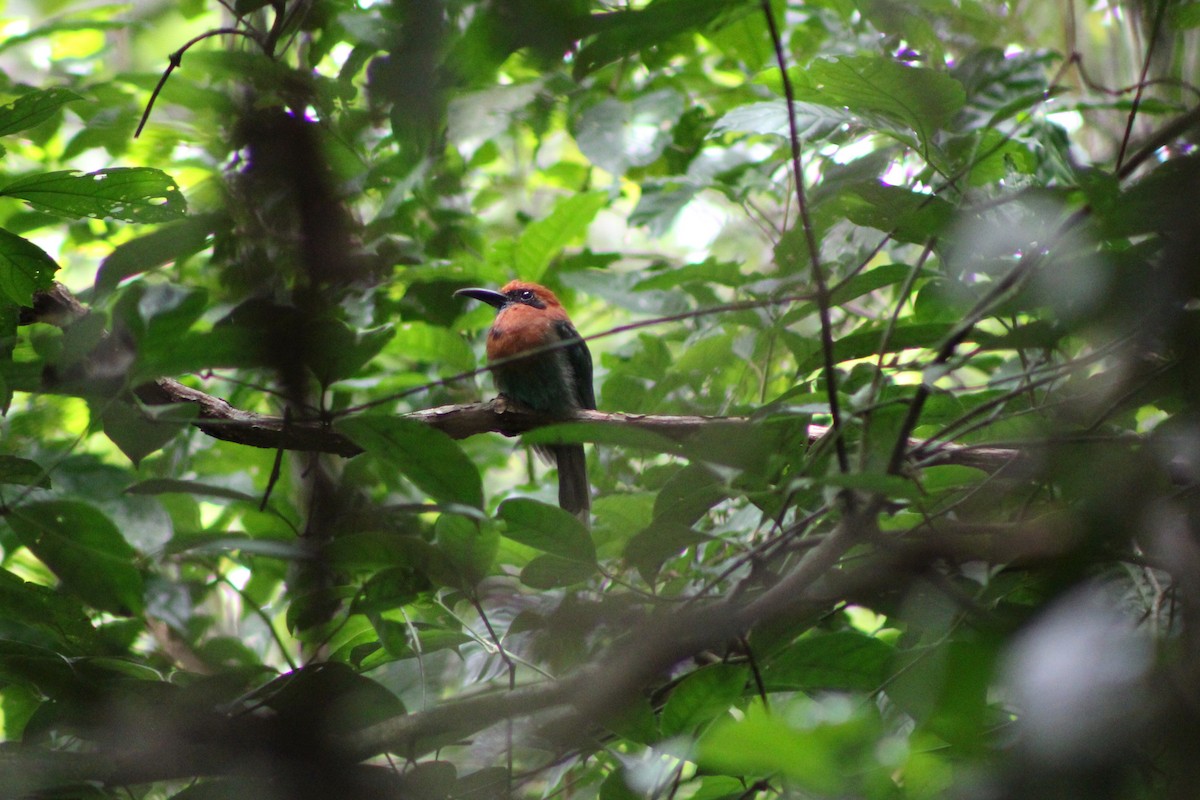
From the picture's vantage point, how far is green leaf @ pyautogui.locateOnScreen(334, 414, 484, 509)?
1.45 metres

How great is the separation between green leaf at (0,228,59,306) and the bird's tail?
6.26ft

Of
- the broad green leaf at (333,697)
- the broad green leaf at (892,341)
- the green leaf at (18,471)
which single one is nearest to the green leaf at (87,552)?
the green leaf at (18,471)

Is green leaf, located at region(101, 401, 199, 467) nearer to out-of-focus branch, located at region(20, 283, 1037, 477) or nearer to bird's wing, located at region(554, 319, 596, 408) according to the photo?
out-of-focus branch, located at region(20, 283, 1037, 477)

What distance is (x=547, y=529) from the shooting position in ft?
5.52

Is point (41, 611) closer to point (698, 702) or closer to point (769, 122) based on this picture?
point (698, 702)

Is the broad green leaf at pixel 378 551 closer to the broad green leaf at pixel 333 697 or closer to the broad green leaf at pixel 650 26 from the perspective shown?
the broad green leaf at pixel 333 697

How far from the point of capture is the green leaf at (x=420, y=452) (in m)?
1.45

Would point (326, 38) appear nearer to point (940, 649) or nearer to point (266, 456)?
point (940, 649)

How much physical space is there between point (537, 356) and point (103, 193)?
7.23 feet

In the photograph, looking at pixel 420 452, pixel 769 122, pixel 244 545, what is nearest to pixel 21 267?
pixel 244 545

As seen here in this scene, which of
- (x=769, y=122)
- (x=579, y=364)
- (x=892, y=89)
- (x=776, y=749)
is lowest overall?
(x=579, y=364)

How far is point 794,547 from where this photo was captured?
1.59 meters

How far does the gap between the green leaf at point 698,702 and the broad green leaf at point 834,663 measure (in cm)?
20

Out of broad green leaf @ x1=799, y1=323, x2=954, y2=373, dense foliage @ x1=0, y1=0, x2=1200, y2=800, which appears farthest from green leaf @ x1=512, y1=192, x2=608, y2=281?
broad green leaf @ x1=799, y1=323, x2=954, y2=373
